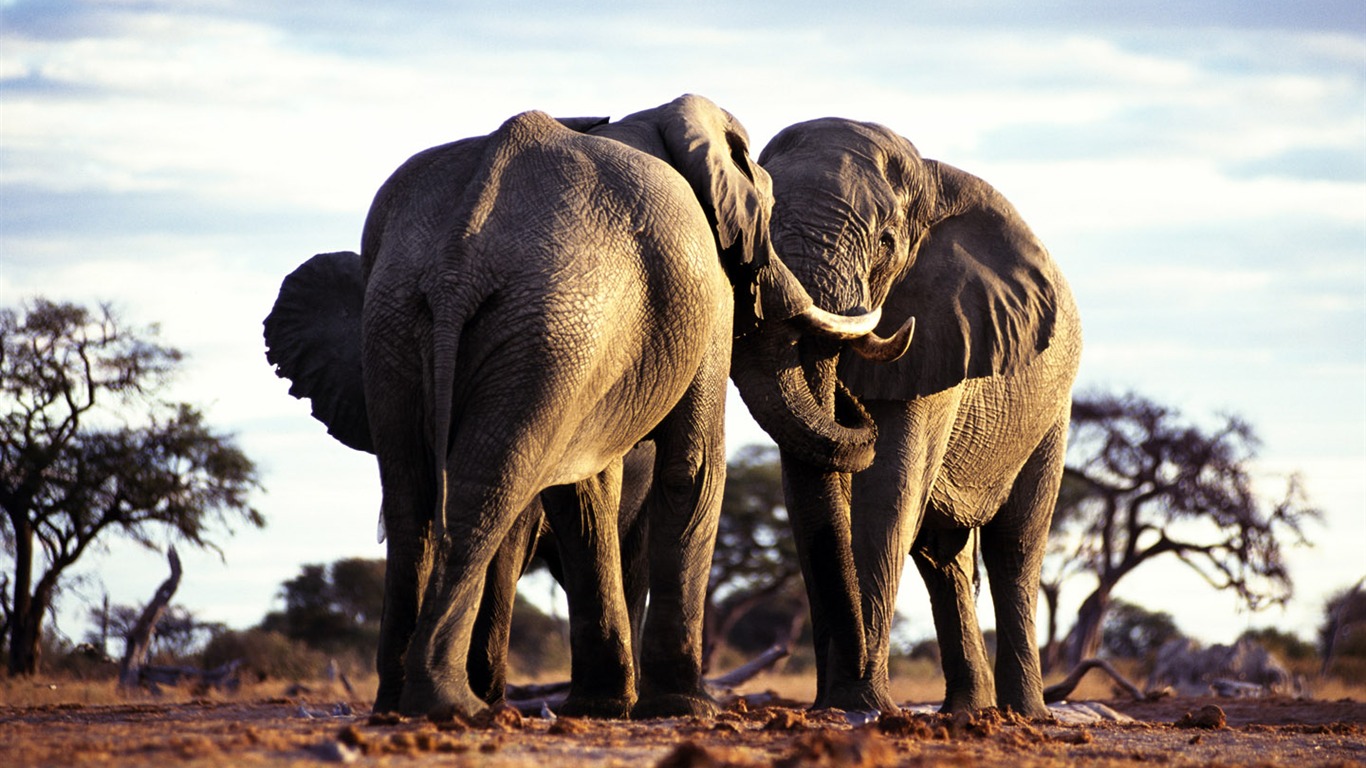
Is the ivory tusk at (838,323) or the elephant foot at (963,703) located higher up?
the ivory tusk at (838,323)

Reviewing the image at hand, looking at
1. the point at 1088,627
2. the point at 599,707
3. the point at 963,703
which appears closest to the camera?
the point at 599,707

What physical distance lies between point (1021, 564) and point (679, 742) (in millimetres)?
4417

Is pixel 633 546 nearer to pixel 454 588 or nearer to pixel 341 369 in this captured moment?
pixel 341 369

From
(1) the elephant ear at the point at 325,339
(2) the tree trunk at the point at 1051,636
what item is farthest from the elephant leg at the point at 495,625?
(2) the tree trunk at the point at 1051,636

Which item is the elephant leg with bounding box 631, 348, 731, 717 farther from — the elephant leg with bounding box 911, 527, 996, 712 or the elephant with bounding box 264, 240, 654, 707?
the elephant leg with bounding box 911, 527, 996, 712

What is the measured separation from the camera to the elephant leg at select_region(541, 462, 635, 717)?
7.37 metres

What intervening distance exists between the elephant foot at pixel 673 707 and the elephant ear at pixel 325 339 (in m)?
1.53

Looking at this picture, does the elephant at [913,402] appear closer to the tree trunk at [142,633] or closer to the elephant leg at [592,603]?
the elephant leg at [592,603]

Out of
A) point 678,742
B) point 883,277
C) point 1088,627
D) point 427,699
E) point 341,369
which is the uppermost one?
point 883,277

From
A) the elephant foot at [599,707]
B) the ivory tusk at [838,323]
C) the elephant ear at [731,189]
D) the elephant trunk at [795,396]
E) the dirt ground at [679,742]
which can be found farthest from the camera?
the elephant trunk at [795,396]

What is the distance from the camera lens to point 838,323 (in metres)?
7.97

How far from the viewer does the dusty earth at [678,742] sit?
15.6ft

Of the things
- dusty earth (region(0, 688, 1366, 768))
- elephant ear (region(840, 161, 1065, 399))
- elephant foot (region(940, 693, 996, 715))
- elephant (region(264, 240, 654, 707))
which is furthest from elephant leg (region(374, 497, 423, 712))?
elephant foot (region(940, 693, 996, 715))

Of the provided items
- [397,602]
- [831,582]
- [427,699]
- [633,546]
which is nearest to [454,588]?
[427,699]
